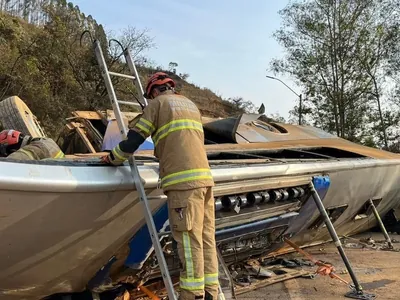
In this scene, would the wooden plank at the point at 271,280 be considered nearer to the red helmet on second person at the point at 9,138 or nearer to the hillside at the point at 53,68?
the red helmet on second person at the point at 9,138

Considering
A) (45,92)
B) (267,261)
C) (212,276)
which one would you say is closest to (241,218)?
(212,276)

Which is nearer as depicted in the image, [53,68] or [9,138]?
[9,138]

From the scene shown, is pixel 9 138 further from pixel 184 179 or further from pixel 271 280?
pixel 271 280

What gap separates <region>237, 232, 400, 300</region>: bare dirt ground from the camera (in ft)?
12.6

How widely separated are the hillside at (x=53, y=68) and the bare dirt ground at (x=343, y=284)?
1213cm

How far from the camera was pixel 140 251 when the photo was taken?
2.79 meters

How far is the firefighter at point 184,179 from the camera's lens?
2467mm

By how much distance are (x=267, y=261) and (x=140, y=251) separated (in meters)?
2.44

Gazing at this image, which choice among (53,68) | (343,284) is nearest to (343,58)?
(53,68)

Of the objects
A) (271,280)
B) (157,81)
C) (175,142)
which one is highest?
(157,81)

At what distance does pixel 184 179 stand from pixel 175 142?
0.21 metres

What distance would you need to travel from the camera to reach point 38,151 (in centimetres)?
262

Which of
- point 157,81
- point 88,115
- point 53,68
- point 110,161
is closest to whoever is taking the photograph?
point 110,161

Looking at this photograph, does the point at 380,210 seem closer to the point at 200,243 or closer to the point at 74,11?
the point at 200,243
